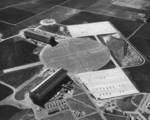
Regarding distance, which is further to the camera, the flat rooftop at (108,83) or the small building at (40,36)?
the small building at (40,36)

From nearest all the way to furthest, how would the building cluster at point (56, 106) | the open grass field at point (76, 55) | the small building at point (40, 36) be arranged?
the building cluster at point (56, 106) → the open grass field at point (76, 55) → the small building at point (40, 36)

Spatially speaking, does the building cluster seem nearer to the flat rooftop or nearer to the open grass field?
the flat rooftop

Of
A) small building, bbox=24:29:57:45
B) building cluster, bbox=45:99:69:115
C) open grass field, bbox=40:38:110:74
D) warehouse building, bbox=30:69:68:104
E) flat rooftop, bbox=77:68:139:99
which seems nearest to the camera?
building cluster, bbox=45:99:69:115

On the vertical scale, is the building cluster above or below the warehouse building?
below

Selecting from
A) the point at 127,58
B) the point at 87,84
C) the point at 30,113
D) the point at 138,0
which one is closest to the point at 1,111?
the point at 30,113

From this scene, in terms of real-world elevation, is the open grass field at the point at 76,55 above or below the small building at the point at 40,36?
below

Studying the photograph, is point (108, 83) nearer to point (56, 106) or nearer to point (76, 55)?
point (76, 55)

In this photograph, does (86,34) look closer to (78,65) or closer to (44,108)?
(78,65)

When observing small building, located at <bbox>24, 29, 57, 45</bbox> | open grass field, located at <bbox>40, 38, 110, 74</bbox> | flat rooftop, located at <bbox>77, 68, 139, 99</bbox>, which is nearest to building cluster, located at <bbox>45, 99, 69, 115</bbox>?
flat rooftop, located at <bbox>77, 68, 139, 99</bbox>

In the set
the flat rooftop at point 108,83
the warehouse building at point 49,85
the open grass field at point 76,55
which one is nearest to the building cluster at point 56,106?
the warehouse building at point 49,85

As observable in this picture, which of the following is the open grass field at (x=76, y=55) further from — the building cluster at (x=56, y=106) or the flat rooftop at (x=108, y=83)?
the building cluster at (x=56, y=106)

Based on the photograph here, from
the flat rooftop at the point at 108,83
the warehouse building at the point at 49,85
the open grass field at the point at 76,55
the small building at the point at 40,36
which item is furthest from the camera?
the small building at the point at 40,36
